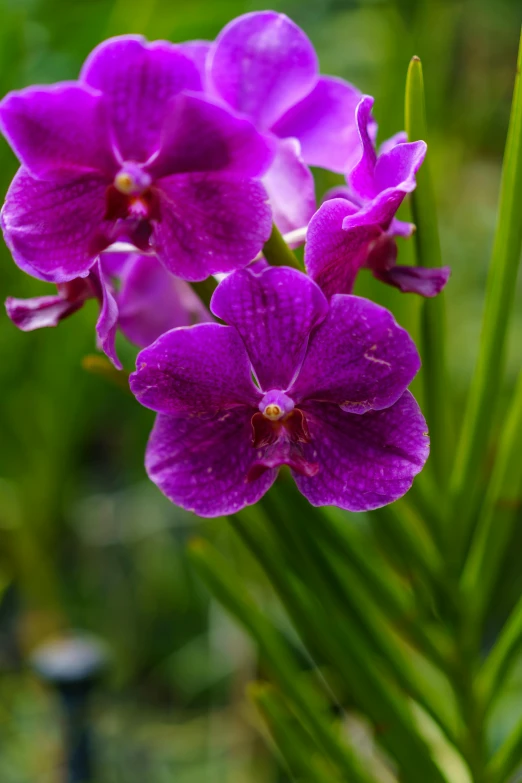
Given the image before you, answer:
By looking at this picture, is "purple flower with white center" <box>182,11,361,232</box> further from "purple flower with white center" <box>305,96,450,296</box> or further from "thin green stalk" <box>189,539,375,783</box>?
"thin green stalk" <box>189,539,375,783</box>

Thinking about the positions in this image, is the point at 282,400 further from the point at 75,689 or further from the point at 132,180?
the point at 75,689

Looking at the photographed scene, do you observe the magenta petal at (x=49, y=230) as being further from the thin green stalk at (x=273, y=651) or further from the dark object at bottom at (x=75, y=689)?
the dark object at bottom at (x=75, y=689)

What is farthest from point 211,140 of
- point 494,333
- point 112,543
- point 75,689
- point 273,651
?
point 112,543

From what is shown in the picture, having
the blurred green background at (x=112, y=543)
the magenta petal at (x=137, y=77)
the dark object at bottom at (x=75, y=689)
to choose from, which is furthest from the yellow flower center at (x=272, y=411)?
the blurred green background at (x=112, y=543)

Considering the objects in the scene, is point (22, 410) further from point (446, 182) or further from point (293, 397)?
point (446, 182)

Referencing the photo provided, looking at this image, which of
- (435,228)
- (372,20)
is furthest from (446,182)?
(435,228)

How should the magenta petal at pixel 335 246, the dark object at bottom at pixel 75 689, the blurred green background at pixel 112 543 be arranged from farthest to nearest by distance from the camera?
the blurred green background at pixel 112 543 < the dark object at bottom at pixel 75 689 < the magenta petal at pixel 335 246

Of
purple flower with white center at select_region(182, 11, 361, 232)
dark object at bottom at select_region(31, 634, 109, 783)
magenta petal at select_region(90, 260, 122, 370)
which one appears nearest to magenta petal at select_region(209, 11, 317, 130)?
purple flower with white center at select_region(182, 11, 361, 232)
